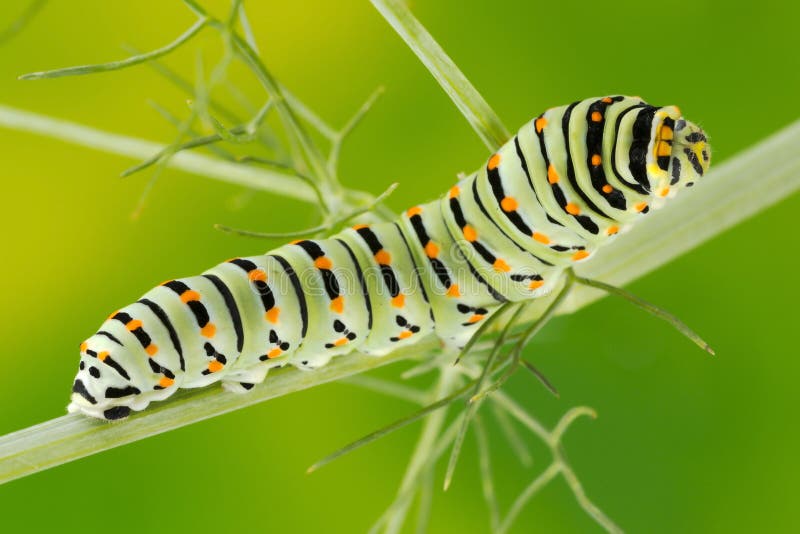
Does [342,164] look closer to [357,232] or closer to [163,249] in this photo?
[163,249]

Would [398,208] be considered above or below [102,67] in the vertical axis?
below

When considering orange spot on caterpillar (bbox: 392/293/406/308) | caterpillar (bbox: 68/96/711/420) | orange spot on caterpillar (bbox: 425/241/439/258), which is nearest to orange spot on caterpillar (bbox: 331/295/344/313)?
caterpillar (bbox: 68/96/711/420)

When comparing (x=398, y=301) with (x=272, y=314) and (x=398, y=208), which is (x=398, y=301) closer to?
(x=272, y=314)

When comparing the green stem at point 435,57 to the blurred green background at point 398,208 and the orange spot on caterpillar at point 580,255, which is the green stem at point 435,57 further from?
the blurred green background at point 398,208

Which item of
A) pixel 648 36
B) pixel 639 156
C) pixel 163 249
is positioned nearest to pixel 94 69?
pixel 639 156

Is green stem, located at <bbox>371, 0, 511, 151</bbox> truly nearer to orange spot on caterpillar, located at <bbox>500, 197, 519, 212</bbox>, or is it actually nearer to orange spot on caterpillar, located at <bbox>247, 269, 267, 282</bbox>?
orange spot on caterpillar, located at <bbox>500, 197, 519, 212</bbox>

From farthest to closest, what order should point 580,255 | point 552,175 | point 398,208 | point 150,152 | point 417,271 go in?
point 398,208, point 150,152, point 417,271, point 580,255, point 552,175

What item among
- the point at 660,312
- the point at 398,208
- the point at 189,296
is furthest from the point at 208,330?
the point at 398,208
